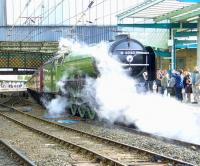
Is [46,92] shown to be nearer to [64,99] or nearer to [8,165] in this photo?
[64,99]

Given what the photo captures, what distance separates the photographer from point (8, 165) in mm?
10016

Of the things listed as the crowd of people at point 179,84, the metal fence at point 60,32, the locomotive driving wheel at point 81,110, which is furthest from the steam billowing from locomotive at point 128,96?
the metal fence at point 60,32

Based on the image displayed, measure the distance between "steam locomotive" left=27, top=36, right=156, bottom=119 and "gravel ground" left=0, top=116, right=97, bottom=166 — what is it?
2.97 m

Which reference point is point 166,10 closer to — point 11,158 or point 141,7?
point 141,7

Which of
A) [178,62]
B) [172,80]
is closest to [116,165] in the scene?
[172,80]

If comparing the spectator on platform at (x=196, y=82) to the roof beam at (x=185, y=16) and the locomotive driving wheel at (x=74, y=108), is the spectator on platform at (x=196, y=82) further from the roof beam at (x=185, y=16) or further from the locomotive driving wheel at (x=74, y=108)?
the locomotive driving wheel at (x=74, y=108)

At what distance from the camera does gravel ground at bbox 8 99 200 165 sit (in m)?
10.5

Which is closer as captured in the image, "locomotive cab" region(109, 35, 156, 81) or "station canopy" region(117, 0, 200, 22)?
"locomotive cab" region(109, 35, 156, 81)

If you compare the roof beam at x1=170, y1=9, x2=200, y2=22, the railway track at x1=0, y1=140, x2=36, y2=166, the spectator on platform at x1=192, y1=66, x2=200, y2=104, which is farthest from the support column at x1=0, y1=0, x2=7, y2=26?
the railway track at x1=0, y1=140, x2=36, y2=166

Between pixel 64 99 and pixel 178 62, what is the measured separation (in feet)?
70.2

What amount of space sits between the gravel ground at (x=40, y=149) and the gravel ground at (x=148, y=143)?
176 centimetres

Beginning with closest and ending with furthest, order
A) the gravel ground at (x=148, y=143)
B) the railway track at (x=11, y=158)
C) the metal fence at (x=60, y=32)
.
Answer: the railway track at (x=11, y=158) → the gravel ground at (x=148, y=143) → the metal fence at (x=60, y=32)

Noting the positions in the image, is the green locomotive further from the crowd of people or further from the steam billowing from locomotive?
the crowd of people

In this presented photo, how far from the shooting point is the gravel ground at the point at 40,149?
1024cm
